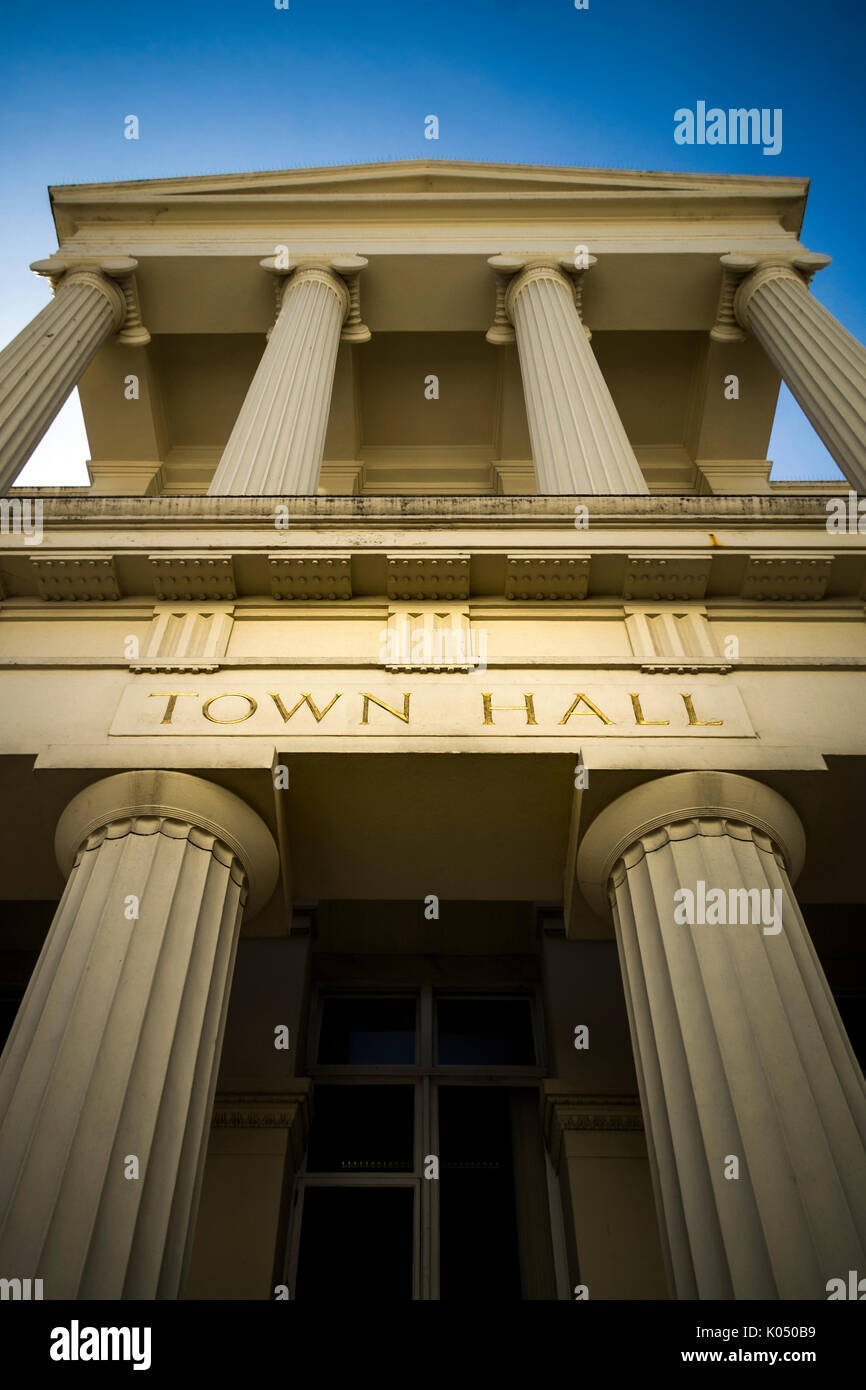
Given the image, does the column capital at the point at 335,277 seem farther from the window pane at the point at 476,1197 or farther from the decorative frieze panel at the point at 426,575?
the window pane at the point at 476,1197

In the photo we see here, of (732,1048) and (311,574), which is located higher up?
(311,574)

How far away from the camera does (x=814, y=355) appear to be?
585 inches

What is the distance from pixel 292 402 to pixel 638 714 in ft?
25.8

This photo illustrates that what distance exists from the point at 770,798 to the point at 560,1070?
520 cm

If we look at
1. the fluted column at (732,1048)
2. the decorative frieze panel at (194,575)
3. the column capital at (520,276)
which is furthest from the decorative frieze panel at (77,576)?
the column capital at (520,276)

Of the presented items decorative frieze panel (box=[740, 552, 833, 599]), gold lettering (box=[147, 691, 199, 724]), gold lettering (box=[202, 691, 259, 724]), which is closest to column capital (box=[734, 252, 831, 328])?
decorative frieze panel (box=[740, 552, 833, 599])

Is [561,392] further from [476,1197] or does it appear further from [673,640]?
[476,1197]

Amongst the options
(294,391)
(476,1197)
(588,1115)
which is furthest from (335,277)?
(476,1197)

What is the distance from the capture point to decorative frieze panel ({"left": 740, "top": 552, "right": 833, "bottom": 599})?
31.4ft
